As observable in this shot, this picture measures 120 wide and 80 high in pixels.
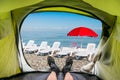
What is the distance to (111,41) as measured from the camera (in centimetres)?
203

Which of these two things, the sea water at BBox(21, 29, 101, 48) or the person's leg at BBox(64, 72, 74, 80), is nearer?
the person's leg at BBox(64, 72, 74, 80)

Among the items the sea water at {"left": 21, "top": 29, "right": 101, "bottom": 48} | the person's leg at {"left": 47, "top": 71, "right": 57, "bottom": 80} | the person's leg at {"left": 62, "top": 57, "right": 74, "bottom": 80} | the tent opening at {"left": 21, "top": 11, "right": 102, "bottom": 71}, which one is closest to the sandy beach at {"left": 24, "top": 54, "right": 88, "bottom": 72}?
the tent opening at {"left": 21, "top": 11, "right": 102, "bottom": 71}

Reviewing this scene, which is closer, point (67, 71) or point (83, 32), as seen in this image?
point (67, 71)

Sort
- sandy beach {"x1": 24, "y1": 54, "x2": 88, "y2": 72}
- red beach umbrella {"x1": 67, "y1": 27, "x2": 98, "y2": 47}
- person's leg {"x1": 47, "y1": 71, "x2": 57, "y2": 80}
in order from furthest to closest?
red beach umbrella {"x1": 67, "y1": 27, "x2": 98, "y2": 47} < sandy beach {"x1": 24, "y1": 54, "x2": 88, "y2": 72} < person's leg {"x1": 47, "y1": 71, "x2": 57, "y2": 80}

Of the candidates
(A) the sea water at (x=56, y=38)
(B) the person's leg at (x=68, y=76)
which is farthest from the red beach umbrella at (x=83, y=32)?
(B) the person's leg at (x=68, y=76)

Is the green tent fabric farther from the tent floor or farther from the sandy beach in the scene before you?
the sandy beach

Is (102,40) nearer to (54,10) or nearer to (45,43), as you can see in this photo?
(54,10)

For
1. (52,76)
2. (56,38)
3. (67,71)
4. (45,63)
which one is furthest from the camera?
(56,38)

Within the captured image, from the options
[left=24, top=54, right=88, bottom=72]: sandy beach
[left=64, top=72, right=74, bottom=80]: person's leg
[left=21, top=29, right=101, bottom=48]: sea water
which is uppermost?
[left=21, top=29, right=101, bottom=48]: sea water

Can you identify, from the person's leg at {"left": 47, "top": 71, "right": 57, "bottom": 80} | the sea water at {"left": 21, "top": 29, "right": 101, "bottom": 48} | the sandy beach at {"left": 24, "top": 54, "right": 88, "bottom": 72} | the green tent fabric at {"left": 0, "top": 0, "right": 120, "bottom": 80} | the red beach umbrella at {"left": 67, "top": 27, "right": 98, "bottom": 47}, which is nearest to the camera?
the green tent fabric at {"left": 0, "top": 0, "right": 120, "bottom": 80}

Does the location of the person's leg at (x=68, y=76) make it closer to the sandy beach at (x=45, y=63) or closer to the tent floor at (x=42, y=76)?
the tent floor at (x=42, y=76)

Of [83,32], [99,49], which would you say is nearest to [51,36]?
[83,32]

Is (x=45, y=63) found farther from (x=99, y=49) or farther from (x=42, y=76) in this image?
(x=99, y=49)

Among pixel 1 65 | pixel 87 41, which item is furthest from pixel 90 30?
pixel 1 65
